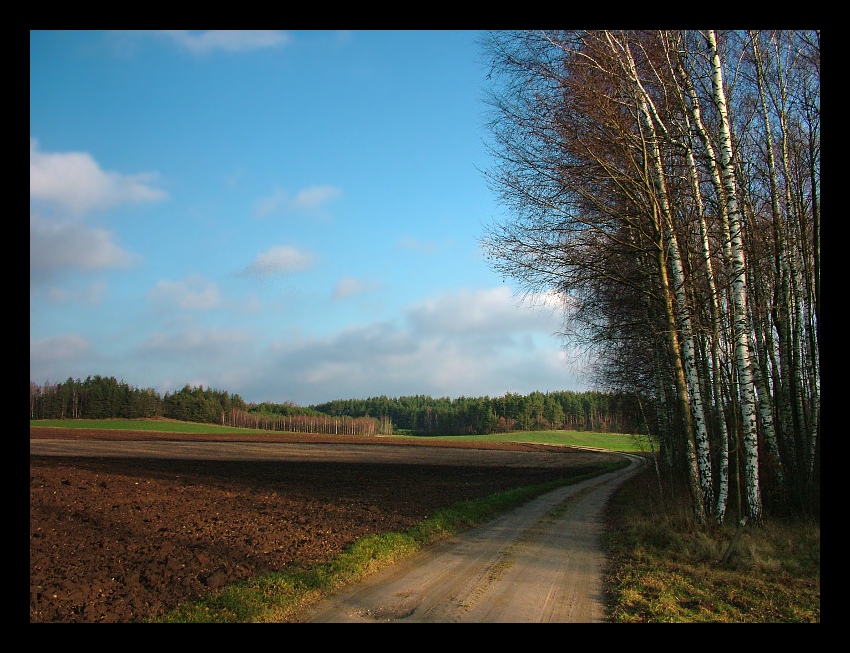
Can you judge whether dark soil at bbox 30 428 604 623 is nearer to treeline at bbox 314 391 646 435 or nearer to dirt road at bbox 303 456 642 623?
dirt road at bbox 303 456 642 623

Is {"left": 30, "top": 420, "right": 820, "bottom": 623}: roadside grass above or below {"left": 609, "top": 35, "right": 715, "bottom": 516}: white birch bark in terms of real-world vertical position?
below

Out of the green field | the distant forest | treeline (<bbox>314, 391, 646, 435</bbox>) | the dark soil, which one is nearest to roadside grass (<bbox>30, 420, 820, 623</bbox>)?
the dark soil

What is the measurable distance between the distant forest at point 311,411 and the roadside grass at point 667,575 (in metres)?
109

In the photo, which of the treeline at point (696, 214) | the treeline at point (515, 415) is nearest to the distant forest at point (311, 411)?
the treeline at point (515, 415)

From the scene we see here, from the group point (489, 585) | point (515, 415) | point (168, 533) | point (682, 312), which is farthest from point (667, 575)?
point (515, 415)

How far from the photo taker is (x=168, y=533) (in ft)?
37.5

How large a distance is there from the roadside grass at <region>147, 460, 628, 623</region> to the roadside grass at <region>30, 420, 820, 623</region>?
16 mm

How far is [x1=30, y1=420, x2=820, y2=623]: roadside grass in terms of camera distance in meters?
6.98

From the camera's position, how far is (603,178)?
1326 cm

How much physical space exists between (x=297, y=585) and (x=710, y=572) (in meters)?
6.72

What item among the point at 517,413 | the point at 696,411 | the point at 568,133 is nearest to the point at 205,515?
the point at 696,411
